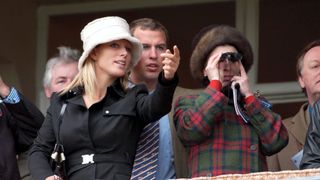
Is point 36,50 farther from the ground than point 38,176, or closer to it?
farther from the ground

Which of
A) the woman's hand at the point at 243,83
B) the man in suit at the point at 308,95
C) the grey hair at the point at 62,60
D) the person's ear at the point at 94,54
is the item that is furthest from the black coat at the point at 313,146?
the grey hair at the point at 62,60

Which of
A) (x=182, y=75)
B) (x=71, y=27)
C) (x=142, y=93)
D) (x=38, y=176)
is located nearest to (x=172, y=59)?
(x=142, y=93)

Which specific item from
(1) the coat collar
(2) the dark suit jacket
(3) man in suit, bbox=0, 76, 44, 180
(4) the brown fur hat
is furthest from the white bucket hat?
(2) the dark suit jacket

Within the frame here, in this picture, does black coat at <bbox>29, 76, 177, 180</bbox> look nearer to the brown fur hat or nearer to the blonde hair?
the blonde hair

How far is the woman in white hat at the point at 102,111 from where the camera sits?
499 cm

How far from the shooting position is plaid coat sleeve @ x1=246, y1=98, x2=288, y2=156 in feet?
16.8

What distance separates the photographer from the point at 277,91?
784 centimetres

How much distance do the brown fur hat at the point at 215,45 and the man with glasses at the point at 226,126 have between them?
99 millimetres

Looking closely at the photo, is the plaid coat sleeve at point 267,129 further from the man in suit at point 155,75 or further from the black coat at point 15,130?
the black coat at point 15,130

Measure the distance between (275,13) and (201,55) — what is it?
8.54 ft

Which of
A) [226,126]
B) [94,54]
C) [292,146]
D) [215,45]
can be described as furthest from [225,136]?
[292,146]

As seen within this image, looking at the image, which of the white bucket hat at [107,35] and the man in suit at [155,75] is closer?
the white bucket hat at [107,35]

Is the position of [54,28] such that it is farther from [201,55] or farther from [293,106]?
[201,55]

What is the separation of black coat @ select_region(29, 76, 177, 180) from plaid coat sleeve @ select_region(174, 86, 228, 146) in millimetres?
206
